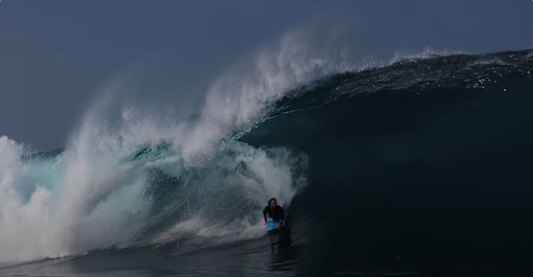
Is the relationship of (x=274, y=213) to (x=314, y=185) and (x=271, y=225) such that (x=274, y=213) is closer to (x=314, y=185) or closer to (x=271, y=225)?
(x=271, y=225)

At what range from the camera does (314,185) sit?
12125 mm

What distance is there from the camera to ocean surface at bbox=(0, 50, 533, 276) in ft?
27.5

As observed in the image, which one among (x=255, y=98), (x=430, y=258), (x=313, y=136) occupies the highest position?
(x=255, y=98)

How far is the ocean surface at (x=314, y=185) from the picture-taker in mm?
8383

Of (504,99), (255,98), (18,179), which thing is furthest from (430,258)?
(18,179)

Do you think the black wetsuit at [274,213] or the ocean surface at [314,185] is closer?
the ocean surface at [314,185]

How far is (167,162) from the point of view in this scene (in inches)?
583

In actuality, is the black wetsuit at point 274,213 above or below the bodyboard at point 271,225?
above

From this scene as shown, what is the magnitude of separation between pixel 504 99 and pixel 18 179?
13380 millimetres

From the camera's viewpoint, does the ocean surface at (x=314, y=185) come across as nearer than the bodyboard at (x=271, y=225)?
Yes

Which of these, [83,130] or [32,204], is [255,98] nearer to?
[83,130]

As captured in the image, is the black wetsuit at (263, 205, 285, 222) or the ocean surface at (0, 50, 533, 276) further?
the black wetsuit at (263, 205, 285, 222)

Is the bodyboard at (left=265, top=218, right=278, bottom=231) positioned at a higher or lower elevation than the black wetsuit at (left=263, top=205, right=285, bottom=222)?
lower

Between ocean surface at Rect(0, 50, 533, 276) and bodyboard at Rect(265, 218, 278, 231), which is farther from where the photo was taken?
bodyboard at Rect(265, 218, 278, 231)
